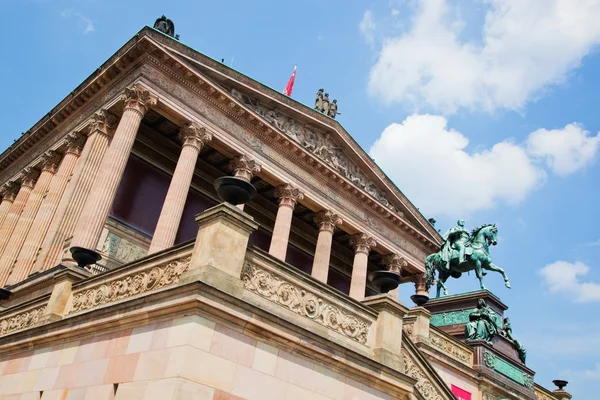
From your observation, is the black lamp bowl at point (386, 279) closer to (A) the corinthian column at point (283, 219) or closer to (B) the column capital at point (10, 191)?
(A) the corinthian column at point (283, 219)

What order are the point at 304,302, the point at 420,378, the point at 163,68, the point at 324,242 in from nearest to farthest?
the point at 304,302 < the point at 420,378 < the point at 163,68 < the point at 324,242

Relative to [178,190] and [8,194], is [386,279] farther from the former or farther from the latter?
[8,194]

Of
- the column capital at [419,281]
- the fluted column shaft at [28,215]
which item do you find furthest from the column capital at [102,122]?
the column capital at [419,281]

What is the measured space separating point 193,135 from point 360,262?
13.7 m

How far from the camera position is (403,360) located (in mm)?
11109

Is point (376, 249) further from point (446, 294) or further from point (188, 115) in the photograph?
point (188, 115)

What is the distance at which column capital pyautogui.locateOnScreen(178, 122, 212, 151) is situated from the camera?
2769cm

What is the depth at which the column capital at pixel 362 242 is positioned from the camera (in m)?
35.7

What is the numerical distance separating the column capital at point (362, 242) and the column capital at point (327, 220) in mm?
2385

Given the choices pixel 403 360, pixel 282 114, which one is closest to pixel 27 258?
pixel 282 114

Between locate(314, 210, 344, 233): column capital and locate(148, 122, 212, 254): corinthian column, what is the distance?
9232mm

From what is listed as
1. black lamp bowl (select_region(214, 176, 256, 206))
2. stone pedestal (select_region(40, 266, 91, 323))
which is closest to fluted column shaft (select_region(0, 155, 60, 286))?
stone pedestal (select_region(40, 266, 91, 323))

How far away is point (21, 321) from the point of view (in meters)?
13.3

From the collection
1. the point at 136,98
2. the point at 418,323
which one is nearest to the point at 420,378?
the point at 418,323
